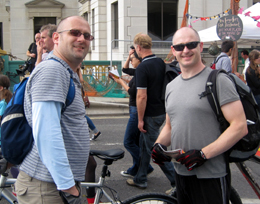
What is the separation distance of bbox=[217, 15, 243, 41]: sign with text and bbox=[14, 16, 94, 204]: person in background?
8691 millimetres

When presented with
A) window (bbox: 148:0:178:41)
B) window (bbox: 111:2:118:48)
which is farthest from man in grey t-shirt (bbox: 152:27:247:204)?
window (bbox: 111:2:118:48)

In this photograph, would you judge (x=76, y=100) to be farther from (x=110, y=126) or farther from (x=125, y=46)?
(x=125, y=46)

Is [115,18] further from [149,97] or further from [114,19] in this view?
[149,97]

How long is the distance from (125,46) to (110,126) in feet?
28.8

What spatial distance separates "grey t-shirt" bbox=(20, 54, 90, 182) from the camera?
179 cm

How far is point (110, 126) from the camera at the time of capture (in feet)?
28.8

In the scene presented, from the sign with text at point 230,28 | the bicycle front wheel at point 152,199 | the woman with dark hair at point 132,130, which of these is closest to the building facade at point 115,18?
the sign with text at point 230,28

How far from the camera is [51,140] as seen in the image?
69.7 inches

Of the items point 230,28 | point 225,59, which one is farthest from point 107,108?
point 225,59

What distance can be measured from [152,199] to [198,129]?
0.84 metres

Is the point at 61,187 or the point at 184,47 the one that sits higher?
the point at 184,47

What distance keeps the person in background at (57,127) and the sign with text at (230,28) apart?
869 centimetres

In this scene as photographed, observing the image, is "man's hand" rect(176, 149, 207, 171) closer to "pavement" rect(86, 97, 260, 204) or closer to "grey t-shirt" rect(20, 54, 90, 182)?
"grey t-shirt" rect(20, 54, 90, 182)

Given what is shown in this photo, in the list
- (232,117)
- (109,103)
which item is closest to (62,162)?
(232,117)
